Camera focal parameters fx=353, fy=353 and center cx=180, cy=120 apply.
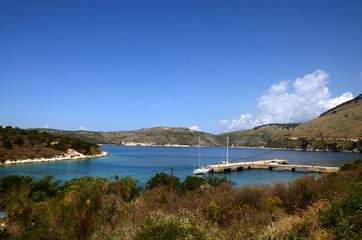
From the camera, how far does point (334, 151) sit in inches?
6294

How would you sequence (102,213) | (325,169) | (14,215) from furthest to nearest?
(325,169)
(14,215)
(102,213)

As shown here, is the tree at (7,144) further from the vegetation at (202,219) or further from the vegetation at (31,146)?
the vegetation at (202,219)

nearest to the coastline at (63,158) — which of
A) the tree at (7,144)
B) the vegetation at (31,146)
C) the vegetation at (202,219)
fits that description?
the vegetation at (31,146)

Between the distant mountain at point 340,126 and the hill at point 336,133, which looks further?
the distant mountain at point 340,126

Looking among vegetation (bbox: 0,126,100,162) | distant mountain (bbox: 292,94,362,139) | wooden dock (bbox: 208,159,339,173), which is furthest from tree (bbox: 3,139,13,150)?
→ distant mountain (bbox: 292,94,362,139)

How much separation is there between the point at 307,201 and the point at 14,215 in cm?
1610

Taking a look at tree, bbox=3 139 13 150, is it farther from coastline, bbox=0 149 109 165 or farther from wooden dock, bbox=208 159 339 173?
wooden dock, bbox=208 159 339 173

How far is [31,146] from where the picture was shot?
9781cm

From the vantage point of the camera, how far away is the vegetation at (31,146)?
290 ft

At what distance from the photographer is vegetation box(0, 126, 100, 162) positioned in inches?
3474

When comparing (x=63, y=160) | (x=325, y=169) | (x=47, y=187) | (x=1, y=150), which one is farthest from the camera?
(x=63, y=160)

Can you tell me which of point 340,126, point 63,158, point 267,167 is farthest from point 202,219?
point 340,126

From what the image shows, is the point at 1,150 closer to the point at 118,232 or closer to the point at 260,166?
the point at 260,166

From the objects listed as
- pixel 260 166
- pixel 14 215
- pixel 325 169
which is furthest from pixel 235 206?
pixel 260 166
